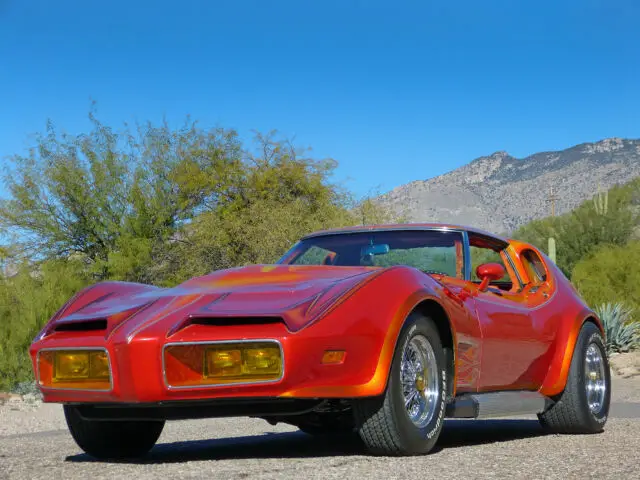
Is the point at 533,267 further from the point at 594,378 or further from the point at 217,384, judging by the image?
the point at 217,384

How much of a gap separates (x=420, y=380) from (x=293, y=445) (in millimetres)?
1362

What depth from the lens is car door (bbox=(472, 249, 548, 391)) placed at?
19.5 ft

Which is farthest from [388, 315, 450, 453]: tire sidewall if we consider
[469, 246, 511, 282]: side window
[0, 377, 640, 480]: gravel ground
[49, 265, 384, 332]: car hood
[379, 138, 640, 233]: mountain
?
[379, 138, 640, 233]: mountain

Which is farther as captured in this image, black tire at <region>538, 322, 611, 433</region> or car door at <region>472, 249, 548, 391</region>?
black tire at <region>538, 322, 611, 433</region>

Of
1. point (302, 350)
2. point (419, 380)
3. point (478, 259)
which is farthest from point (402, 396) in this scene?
point (478, 259)

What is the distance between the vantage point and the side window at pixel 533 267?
7355 millimetres

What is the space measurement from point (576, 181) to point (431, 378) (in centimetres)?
15300

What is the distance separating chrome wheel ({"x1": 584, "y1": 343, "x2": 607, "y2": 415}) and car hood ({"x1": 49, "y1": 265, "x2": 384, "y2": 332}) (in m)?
2.65

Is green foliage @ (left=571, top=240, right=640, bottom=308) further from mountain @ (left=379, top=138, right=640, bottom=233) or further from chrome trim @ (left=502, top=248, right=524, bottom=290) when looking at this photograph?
mountain @ (left=379, top=138, right=640, bottom=233)

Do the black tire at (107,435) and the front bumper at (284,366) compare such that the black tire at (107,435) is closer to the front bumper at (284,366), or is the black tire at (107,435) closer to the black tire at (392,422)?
the front bumper at (284,366)

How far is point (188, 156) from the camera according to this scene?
3644 centimetres

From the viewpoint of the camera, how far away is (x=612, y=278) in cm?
2817

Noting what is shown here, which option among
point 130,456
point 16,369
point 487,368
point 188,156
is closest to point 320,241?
point 487,368

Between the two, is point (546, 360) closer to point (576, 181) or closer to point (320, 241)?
point (320, 241)
